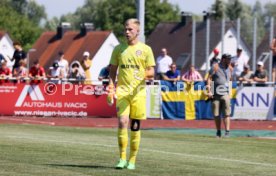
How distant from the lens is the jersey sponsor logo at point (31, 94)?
3097cm

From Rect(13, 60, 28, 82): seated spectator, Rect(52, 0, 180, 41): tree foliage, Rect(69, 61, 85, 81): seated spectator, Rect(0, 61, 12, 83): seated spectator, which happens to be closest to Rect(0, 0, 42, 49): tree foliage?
Rect(52, 0, 180, 41): tree foliage

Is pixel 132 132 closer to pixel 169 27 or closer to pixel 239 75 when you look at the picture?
pixel 239 75

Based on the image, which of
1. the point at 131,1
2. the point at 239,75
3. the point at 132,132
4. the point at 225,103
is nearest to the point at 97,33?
the point at 131,1

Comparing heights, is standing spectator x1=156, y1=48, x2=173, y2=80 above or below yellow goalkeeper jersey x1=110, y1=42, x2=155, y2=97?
below

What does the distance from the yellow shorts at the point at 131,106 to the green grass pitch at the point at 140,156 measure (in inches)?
30.4

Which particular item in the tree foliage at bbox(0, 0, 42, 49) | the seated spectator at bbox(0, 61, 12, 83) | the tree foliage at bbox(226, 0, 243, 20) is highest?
the tree foliage at bbox(226, 0, 243, 20)

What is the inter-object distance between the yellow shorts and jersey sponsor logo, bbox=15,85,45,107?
17665 millimetres

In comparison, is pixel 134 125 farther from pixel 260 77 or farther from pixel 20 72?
pixel 260 77

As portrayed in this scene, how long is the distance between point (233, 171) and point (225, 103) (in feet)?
32.0

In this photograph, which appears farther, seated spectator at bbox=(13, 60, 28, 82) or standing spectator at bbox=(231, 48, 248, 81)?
standing spectator at bbox=(231, 48, 248, 81)

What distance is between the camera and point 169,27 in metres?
97.1

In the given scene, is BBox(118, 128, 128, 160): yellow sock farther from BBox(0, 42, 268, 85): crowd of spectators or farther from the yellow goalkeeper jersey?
BBox(0, 42, 268, 85): crowd of spectators

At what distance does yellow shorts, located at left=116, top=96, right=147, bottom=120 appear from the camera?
13578 millimetres

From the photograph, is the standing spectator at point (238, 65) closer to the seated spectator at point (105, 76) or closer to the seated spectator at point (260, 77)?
the seated spectator at point (260, 77)
